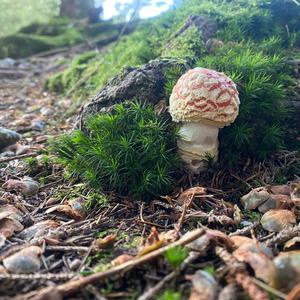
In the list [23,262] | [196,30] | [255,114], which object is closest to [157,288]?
[23,262]

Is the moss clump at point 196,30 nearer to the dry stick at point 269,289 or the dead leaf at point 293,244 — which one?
the dead leaf at point 293,244

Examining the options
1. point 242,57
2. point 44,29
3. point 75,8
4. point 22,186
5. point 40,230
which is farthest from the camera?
point 75,8

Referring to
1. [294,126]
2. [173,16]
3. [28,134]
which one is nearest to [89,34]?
[173,16]

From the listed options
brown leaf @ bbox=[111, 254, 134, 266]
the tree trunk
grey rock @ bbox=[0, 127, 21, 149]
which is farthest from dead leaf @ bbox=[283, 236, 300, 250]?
the tree trunk

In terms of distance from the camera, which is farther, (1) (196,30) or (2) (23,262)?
(1) (196,30)

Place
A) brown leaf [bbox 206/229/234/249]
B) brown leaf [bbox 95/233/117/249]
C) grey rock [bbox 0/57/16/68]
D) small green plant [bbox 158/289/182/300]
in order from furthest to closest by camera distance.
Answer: grey rock [bbox 0/57/16/68] < brown leaf [bbox 95/233/117/249] < brown leaf [bbox 206/229/234/249] < small green plant [bbox 158/289/182/300]

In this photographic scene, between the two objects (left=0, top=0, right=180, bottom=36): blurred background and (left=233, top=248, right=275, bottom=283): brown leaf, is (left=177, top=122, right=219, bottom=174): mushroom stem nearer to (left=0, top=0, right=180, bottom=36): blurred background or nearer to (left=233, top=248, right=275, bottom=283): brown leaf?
(left=233, top=248, right=275, bottom=283): brown leaf

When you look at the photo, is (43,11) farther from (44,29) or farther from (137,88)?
(137,88)
